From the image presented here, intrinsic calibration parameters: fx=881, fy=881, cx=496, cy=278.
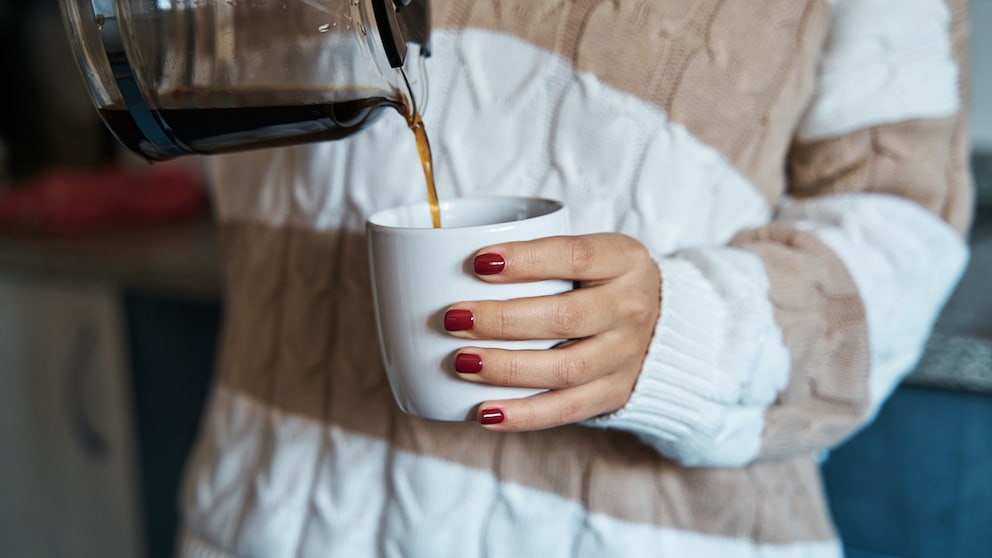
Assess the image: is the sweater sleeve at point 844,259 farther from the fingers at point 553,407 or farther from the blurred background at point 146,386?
the blurred background at point 146,386

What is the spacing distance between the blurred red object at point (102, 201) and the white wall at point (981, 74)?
1325mm

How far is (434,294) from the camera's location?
0.40 m

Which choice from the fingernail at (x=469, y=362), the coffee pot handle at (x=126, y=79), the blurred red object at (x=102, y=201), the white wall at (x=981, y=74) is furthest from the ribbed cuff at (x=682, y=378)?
the blurred red object at (x=102, y=201)

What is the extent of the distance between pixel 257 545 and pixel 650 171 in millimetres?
376

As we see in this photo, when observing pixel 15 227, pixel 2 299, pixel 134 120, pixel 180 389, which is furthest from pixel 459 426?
pixel 15 227

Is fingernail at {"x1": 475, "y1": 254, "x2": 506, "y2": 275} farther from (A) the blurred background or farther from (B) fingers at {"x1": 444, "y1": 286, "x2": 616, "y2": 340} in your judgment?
(A) the blurred background

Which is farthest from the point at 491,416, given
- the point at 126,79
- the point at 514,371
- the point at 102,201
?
the point at 102,201

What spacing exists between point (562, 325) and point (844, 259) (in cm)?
24

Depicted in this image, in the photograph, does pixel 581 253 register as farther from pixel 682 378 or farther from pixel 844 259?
pixel 844 259

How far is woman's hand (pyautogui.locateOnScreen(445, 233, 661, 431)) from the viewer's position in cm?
39

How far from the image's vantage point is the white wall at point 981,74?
3.92 ft

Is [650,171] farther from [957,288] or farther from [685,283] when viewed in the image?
[957,288]

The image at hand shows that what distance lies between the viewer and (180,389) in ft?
4.02

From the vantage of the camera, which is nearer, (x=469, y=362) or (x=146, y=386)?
(x=469, y=362)
